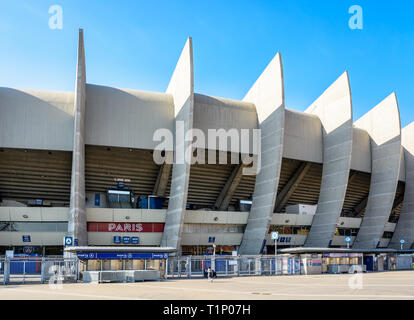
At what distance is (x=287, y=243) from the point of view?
5000cm

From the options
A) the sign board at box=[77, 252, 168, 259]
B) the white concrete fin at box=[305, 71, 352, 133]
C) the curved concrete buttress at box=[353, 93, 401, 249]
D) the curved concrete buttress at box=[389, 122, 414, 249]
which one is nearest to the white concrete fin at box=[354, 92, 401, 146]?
the curved concrete buttress at box=[353, 93, 401, 249]

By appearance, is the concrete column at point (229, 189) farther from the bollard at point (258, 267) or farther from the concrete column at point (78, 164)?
the concrete column at point (78, 164)

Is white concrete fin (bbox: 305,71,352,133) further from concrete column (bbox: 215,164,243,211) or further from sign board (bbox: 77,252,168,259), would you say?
sign board (bbox: 77,252,168,259)

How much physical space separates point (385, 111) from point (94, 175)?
1379 inches

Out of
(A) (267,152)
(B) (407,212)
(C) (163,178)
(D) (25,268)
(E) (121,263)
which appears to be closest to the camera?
(E) (121,263)

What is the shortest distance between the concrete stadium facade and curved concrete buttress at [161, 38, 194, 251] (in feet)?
0.33

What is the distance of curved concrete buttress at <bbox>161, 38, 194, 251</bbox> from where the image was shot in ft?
128

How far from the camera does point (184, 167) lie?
3919 centimetres

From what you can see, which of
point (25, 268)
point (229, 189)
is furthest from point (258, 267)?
point (25, 268)

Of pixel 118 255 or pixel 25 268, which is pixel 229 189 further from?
pixel 25 268

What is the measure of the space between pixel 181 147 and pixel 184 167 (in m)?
2.19
